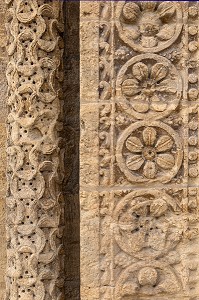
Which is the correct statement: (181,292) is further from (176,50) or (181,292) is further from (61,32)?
(61,32)

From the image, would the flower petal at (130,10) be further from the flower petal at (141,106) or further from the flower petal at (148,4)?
the flower petal at (141,106)

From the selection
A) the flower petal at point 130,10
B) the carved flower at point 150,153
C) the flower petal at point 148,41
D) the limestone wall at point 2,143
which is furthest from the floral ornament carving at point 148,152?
the limestone wall at point 2,143

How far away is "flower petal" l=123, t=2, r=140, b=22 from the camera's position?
2.25 metres

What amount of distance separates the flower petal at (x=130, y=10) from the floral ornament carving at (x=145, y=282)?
1.05 metres

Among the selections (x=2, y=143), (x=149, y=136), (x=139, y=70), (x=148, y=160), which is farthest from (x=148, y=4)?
(x=2, y=143)

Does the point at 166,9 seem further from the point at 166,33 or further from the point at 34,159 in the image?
the point at 34,159

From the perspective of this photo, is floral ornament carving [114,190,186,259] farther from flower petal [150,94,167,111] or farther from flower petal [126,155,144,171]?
flower petal [150,94,167,111]

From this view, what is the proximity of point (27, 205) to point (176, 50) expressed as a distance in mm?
1000

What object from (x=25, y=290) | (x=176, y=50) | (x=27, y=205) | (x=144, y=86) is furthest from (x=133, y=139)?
(x=25, y=290)

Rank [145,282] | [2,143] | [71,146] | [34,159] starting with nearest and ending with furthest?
[145,282]
[34,159]
[71,146]
[2,143]

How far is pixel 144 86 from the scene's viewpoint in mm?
2262

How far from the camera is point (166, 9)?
2256mm

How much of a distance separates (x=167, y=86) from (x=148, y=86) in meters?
0.08

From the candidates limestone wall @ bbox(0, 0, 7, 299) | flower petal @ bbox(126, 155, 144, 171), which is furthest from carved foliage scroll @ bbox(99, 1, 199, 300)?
limestone wall @ bbox(0, 0, 7, 299)
